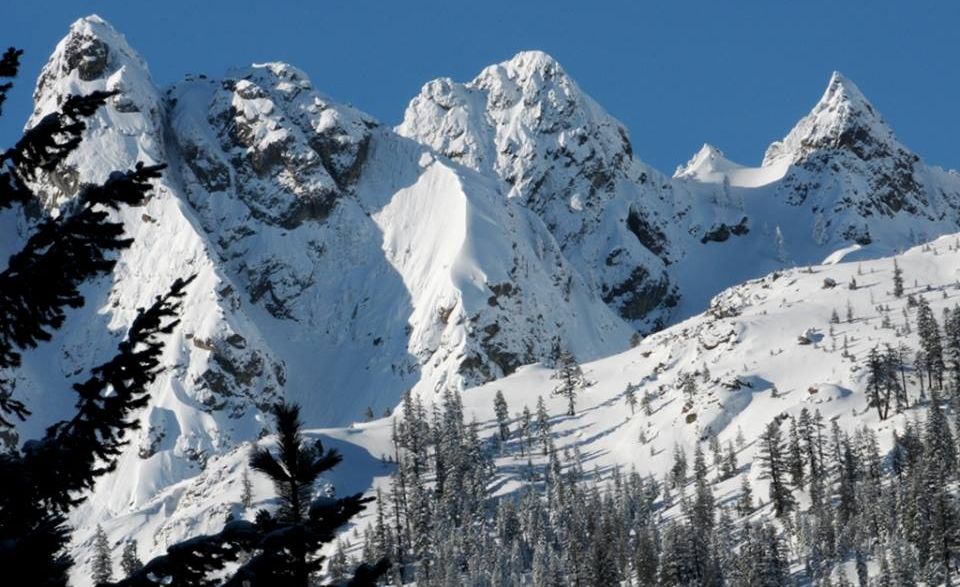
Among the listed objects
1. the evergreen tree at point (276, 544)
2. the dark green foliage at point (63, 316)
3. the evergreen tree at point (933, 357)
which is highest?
the evergreen tree at point (933, 357)

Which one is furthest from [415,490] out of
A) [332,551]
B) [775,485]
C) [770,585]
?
[770,585]

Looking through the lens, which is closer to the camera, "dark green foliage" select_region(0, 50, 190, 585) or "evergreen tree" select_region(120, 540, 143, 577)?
"dark green foliage" select_region(0, 50, 190, 585)

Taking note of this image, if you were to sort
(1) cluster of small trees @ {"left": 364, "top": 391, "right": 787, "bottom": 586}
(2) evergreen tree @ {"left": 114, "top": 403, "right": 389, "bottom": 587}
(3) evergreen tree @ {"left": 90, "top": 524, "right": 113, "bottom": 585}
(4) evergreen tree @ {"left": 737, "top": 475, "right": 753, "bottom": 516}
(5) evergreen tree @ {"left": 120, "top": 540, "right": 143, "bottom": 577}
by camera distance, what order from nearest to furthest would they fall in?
(2) evergreen tree @ {"left": 114, "top": 403, "right": 389, "bottom": 587} < (1) cluster of small trees @ {"left": 364, "top": 391, "right": 787, "bottom": 586} < (5) evergreen tree @ {"left": 120, "top": 540, "right": 143, "bottom": 577} < (3) evergreen tree @ {"left": 90, "top": 524, "right": 113, "bottom": 585} < (4) evergreen tree @ {"left": 737, "top": 475, "right": 753, "bottom": 516}

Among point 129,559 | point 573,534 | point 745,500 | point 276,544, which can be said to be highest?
point 745,500

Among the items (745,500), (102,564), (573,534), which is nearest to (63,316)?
(573,534)

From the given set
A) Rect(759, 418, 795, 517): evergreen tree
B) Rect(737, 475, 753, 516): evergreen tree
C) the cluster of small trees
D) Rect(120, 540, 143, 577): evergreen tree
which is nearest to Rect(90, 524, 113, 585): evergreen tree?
Rect(120, 540, 143, 577): evergreen tree

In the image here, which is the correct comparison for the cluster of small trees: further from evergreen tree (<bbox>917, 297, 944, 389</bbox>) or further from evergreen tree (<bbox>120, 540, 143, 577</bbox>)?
evergreen tree (<bbox>917, 297, 944, 389</bbox>)

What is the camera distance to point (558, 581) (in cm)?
13925

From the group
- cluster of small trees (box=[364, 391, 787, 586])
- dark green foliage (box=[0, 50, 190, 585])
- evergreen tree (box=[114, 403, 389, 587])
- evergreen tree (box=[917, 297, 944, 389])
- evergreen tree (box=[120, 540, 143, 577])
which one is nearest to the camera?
evergreen tree (box=[114, 403, 389, 587])

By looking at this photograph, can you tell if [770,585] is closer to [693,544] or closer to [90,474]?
[693,544]

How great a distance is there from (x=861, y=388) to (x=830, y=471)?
28.8 meters

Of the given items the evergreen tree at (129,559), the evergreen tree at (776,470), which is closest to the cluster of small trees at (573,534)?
the evergreen tree at (776,470)

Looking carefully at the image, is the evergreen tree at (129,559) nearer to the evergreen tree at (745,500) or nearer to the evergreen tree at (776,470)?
the evergreen tree at (745,500)

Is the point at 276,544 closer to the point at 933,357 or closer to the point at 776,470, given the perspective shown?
the point at 776,470
